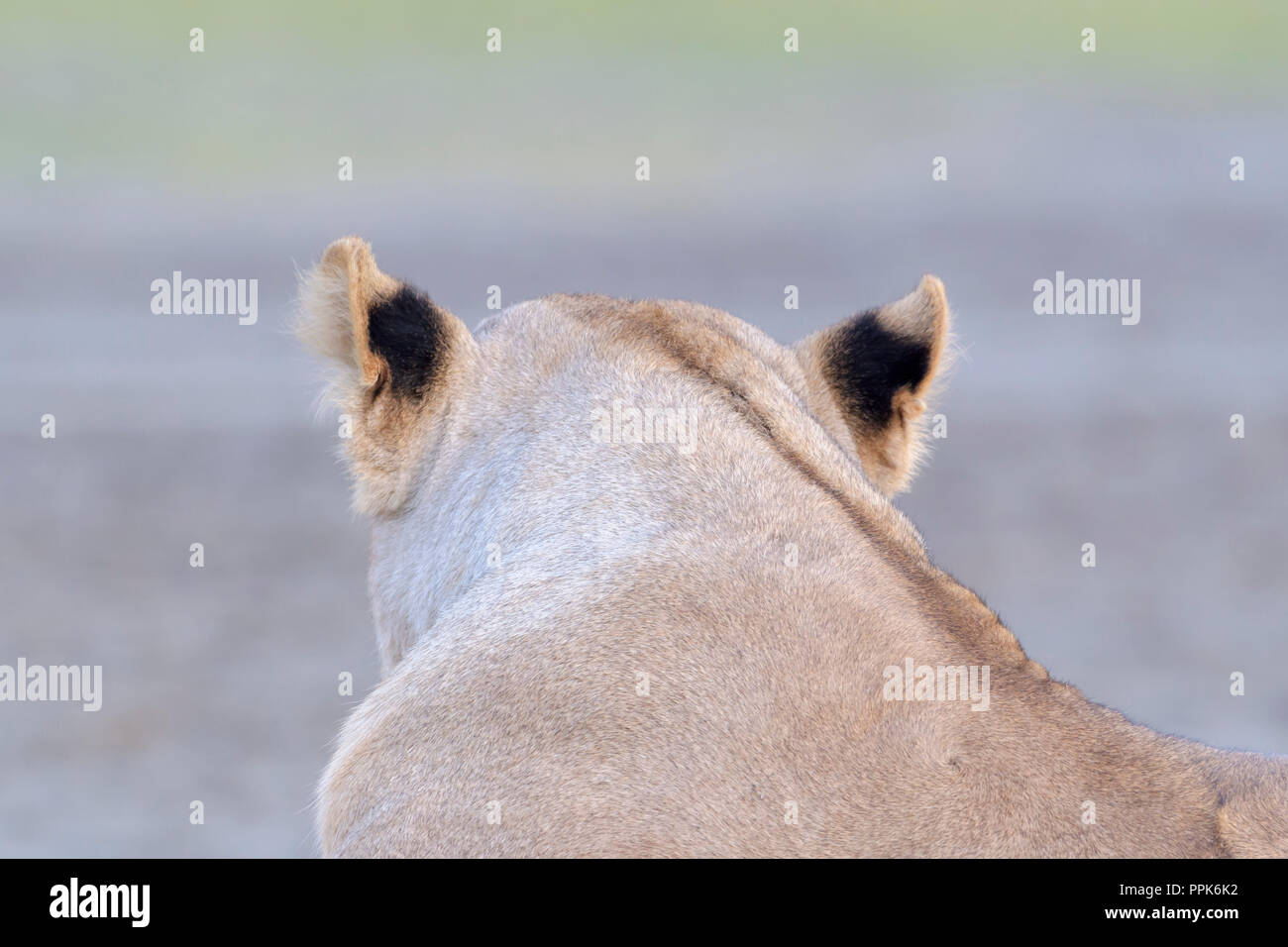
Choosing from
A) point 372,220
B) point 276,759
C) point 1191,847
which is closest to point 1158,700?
point 276,759

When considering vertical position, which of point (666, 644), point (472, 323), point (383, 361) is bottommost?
point (666, 644)

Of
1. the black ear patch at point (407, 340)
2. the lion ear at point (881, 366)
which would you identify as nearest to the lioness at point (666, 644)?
the black ear patch at point (407, 340)

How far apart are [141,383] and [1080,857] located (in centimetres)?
2456

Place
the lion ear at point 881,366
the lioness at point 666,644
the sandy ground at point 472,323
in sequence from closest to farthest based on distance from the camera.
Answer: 1. the lioness at point 666,644
2. the lion ear at point 881,366
3. the sandy ground at point 472,323

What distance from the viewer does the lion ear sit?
5.78 m

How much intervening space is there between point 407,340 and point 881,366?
1.66m

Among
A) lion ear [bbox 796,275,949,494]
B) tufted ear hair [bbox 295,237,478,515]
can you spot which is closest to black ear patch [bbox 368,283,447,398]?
tufted ear hair [bbox 295,237,478,515]

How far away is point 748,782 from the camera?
3703mm

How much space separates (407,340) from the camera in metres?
5.21

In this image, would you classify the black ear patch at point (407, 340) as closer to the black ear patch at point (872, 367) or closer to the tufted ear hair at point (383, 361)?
the tufted ear hair at point (383, 361)

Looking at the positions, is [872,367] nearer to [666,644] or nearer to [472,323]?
[666,644]

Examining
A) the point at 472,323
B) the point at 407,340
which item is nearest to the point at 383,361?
the point at 407,340

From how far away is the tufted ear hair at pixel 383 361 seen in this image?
521cm

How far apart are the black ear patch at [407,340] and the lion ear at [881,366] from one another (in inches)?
50.3
